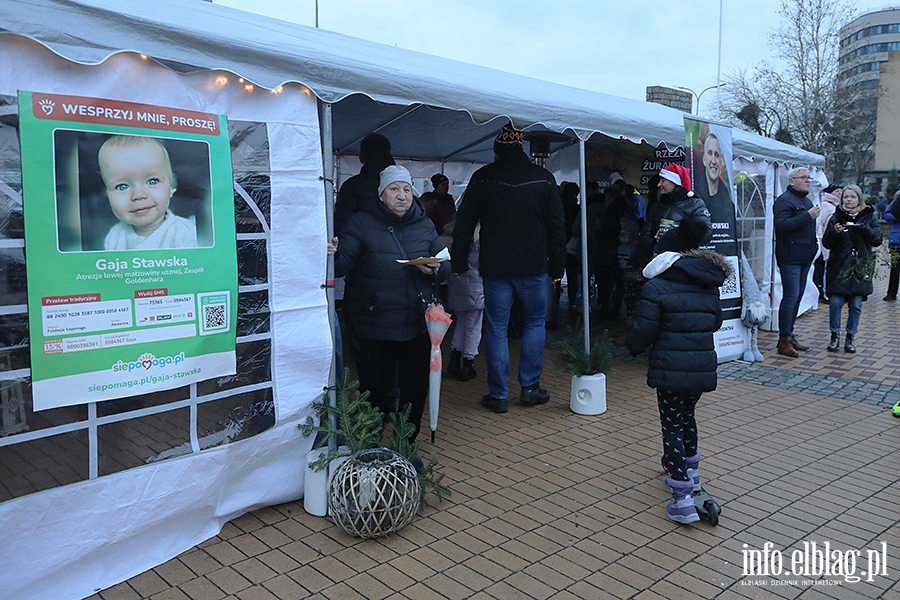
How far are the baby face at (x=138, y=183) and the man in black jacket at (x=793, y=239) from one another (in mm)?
6450

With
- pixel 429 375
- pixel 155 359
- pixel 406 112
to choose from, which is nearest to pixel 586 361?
pixel 429 375

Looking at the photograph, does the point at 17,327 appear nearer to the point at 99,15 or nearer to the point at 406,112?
the point at 99,15

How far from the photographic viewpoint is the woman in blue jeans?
24.7 feet

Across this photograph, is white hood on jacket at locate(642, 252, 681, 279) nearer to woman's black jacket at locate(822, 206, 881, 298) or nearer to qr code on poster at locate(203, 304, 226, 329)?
qr code on poster at locate(203, 304, 226, 329)

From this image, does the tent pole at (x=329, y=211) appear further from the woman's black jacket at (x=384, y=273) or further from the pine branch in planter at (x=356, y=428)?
the woman's black jacket at (x=384, y=273)

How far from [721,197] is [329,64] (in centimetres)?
486

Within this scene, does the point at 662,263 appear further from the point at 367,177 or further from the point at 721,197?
the point at 721,197

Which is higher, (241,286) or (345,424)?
(241,286)

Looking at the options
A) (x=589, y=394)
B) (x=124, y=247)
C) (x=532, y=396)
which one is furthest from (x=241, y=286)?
(x=589, y=394)

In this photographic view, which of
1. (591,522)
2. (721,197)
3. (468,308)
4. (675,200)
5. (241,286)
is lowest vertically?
(591,522)

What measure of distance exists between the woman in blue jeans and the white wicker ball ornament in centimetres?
629

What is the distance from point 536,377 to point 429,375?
1678mm

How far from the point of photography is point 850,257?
25.0 ft

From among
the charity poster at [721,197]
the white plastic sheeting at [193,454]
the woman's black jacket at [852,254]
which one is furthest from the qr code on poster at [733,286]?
the white plastic sheeting at [193,454]
